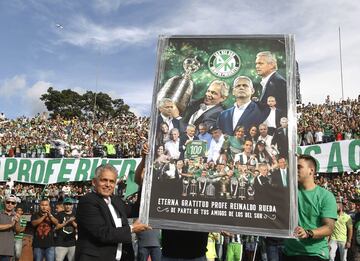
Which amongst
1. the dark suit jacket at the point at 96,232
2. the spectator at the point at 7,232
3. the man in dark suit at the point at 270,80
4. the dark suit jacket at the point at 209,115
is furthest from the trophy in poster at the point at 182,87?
the spectator at the point at 7,232

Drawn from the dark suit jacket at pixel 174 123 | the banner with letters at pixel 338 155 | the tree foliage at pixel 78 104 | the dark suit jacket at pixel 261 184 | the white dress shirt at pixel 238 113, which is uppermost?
the tree foliage at pixel 78 104

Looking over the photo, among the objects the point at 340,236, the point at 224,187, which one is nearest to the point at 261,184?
the point at 224,187

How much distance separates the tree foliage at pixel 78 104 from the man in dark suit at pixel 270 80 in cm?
6969

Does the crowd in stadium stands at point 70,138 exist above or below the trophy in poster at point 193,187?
above

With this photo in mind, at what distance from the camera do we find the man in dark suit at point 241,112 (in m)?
3.74

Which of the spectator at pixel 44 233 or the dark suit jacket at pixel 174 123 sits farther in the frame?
the spectator at pixel 44 233

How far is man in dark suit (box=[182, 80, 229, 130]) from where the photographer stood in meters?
3.86

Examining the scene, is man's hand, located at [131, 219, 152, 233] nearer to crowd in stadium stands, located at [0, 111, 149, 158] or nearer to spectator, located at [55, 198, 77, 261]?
spectator, located at [55, 198, 77, 261]

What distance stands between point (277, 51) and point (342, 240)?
8.36m

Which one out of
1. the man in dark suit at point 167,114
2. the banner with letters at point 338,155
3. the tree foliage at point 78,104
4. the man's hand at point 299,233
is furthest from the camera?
the tree foliage at point 78,104

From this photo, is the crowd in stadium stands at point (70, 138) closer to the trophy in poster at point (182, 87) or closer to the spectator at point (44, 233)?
the spectator at point (44, 233)

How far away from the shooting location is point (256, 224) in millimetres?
3547

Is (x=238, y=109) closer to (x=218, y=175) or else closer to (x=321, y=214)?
(x=218, y=175)

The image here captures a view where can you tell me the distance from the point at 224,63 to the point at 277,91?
1.77 feet
